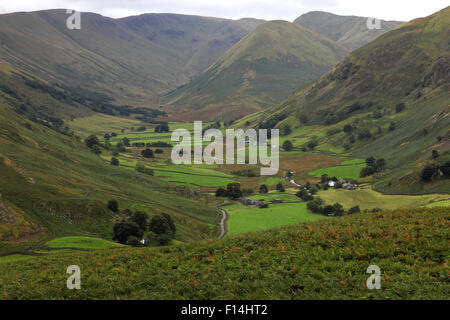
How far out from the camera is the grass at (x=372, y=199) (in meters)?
84.6

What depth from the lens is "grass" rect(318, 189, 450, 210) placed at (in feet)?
278

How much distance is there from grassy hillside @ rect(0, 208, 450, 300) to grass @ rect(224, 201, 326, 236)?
4620cm

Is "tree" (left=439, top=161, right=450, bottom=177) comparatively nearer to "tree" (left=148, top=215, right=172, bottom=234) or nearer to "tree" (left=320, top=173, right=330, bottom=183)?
"tree" (left=320, top=173, right=330, bottom=183)

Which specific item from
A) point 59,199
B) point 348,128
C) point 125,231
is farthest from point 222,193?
point 348,128

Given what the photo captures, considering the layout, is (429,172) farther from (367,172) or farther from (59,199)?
(59,199)

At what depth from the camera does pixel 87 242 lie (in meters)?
46.0

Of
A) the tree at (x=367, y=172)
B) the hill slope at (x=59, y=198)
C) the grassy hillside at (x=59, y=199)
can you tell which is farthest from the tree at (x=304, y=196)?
the grassy hillside at (x=59, y=199)

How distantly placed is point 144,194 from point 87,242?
1696 inches

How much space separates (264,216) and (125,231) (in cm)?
3814

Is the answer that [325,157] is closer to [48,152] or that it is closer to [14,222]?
[48,152]

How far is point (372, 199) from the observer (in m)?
98.8
